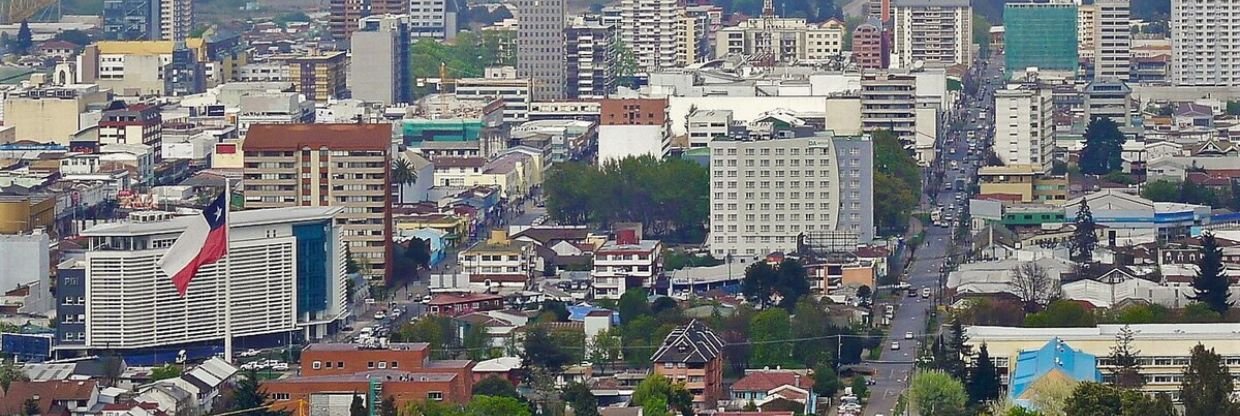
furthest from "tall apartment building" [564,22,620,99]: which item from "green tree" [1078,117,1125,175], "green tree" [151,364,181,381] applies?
"green tree" [151,364,181,381]

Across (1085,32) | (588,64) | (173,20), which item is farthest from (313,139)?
(173,20)

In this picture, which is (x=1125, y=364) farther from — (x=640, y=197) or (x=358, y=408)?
(x=640, y=197)

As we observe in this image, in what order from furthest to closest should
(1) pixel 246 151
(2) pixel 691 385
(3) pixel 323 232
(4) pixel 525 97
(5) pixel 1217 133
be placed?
(4) pixel 525 97 → (5) pixel 1217 133 → (1) pixel 246 151 → (3) pixel 323 232 → (2) pixel 691 385

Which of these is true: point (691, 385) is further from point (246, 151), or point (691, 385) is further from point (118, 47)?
point (118, 47)

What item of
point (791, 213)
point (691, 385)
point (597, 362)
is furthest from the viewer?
point (791, 213)

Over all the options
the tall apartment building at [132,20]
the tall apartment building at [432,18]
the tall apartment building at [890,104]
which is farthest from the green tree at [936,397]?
the tall apartment building at [132,20]

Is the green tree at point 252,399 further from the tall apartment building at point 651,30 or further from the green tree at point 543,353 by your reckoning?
the tall apartment building at point 651,30

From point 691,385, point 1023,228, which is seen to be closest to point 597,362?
point 691,385
